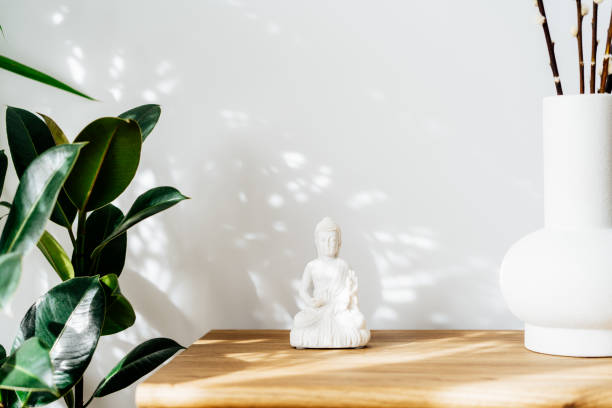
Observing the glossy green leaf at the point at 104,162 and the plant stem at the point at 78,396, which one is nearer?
the glossy green leaf at the point at 104,162

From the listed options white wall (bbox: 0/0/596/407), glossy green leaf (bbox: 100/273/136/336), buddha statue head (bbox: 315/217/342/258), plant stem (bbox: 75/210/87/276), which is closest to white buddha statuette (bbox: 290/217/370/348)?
buddha statue head (bbox: 315/217/342/258)

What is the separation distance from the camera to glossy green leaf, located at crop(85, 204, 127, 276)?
1179 millimetres

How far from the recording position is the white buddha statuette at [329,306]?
1102mm

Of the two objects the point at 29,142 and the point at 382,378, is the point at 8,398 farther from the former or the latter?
the point at 382,378

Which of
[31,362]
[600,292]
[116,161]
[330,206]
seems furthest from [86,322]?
[600,292]

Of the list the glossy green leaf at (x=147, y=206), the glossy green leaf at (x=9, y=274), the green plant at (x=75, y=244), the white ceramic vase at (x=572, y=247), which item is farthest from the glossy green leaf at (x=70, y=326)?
the white ceramic vase at (x=572, y=247)

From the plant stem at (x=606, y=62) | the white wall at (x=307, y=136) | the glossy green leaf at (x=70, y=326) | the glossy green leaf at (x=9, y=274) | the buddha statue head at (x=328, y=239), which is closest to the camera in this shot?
the glossy green leaf at (x=9, y=274)

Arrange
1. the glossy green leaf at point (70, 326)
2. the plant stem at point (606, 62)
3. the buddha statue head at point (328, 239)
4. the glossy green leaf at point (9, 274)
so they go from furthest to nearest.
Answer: the buddha statue head at point (328, 239)
the plant stem at point (606, 62)
the glossy green leaf at point (70, 326)
the glossy green leaf at point (9, 274)

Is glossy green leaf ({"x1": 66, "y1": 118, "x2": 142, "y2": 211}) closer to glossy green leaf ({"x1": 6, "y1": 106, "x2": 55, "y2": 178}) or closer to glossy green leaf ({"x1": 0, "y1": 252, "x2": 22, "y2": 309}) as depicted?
glossy green leaf ({"x1": 6, "y1": 106, "x2": 55, "y2": 178})

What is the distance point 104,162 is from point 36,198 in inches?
10.8

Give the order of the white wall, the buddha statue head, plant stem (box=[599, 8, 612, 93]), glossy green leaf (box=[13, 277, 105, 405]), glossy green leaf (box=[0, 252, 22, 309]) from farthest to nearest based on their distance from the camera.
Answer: the white wall → the buddha statue head → plant stem (box=[599, 8, 612, 93]) → glossy green leaf (box=[13, 277, 105, 405]) → glossy green leaf (box=[0, 252, 22, 309])

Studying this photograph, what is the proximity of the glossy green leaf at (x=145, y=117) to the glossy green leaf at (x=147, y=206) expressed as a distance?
12 centimetres

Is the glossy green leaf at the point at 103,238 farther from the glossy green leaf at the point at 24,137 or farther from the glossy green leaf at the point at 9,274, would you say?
the glossy green leaf at the point at 9,274

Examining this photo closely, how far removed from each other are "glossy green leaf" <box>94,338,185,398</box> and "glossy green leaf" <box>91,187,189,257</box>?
218 mm
